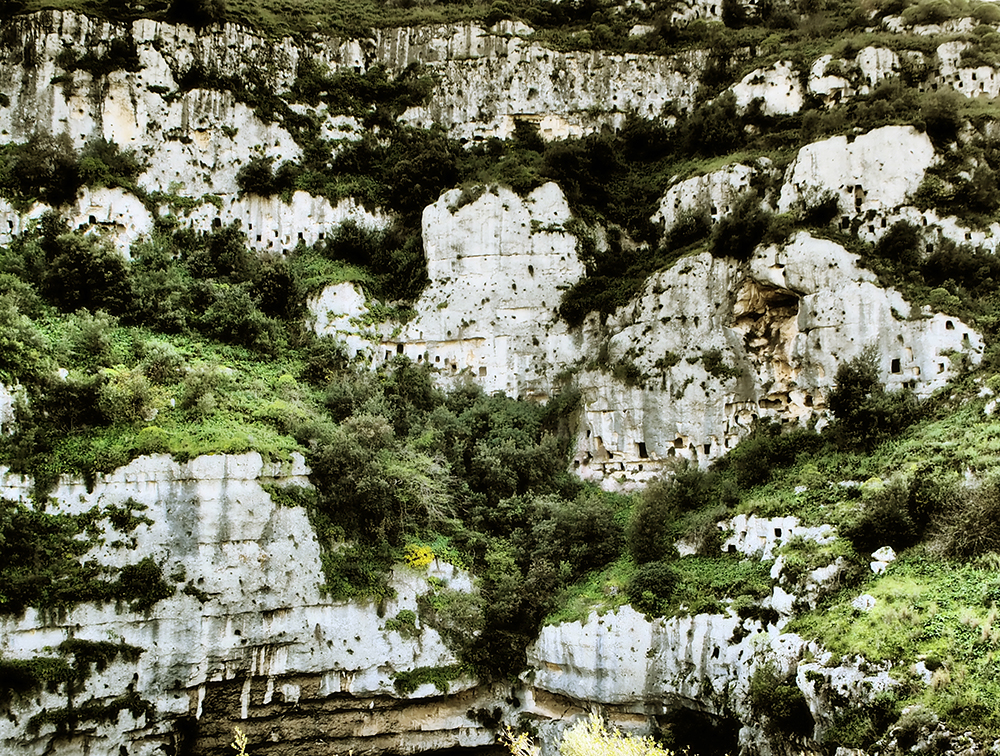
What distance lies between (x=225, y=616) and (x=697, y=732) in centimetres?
1635

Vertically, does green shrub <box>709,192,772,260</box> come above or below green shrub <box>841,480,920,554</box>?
above

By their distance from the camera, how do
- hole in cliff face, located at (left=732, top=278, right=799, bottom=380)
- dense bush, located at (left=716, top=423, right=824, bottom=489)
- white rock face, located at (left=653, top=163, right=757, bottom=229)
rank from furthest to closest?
white rock face, located at (left=653, top=163, right=757, bottom=229) < hole in cliff face, located at (left=732, top=278, right=799, bottom=380) < dense bush, located at (left=716, top=423, right=824, bottom=489)

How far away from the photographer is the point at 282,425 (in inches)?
1192

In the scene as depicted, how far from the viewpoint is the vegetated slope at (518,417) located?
21.8 meters

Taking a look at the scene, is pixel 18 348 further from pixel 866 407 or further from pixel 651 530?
pixel 866 407

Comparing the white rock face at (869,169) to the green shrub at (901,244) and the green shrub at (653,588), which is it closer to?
the green shrub at (901,244)

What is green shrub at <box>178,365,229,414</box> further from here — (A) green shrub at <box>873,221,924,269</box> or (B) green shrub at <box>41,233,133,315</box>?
(A) green shrub at <box>873,221,924,269</box>

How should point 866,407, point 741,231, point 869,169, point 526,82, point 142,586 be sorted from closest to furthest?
point 142,586
point 866,407
point 869,169
point 741,231
point 526,82

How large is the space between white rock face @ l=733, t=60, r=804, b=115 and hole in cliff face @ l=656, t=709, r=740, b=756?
32357mm

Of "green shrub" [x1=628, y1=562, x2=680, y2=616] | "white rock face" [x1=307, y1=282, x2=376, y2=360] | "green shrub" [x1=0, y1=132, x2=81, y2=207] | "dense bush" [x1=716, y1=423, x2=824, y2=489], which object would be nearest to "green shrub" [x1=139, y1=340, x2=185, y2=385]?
"white rock face" [x1=307, y1=282, x2=376, y2=360]

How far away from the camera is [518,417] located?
37219 millimetres

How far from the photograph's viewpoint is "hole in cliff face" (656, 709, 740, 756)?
76.4 feet

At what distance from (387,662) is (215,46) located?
36051mm

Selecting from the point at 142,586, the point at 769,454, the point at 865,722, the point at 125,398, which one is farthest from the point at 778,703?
the point at 125,398
